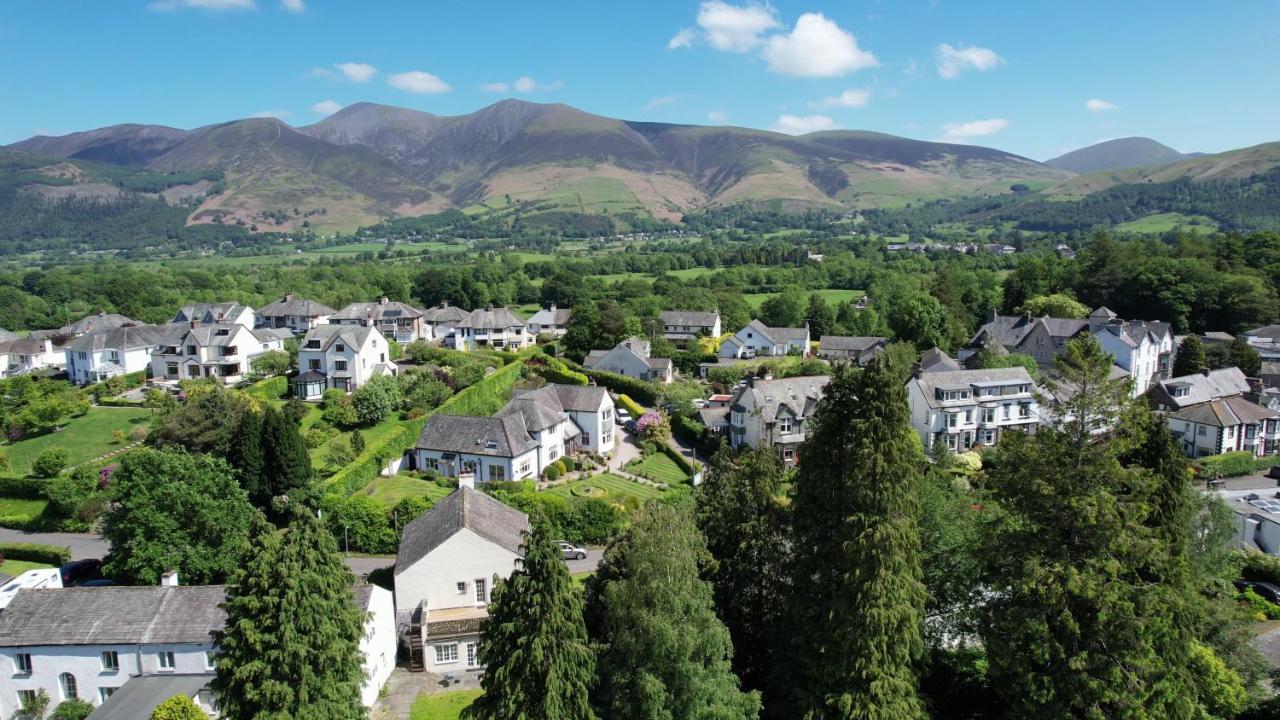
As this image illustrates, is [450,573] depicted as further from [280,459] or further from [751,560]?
[280,459]

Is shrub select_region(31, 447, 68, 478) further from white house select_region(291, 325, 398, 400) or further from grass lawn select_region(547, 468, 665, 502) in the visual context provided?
grass lawn select_region(547, 468, 665, 502)

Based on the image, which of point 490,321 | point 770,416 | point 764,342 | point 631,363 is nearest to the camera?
point 770,416

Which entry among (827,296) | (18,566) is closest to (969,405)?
(18,566)

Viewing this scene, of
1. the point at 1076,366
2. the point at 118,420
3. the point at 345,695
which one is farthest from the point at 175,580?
the point at 118,420

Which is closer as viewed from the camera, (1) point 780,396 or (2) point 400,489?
(2) point 400,489

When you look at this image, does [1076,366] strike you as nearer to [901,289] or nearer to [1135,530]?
[1135,530]

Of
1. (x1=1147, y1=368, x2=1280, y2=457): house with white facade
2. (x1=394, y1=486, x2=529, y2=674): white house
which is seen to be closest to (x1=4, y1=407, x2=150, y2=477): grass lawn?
(x1=394, y1=486, x2=529, y2=674): white house
